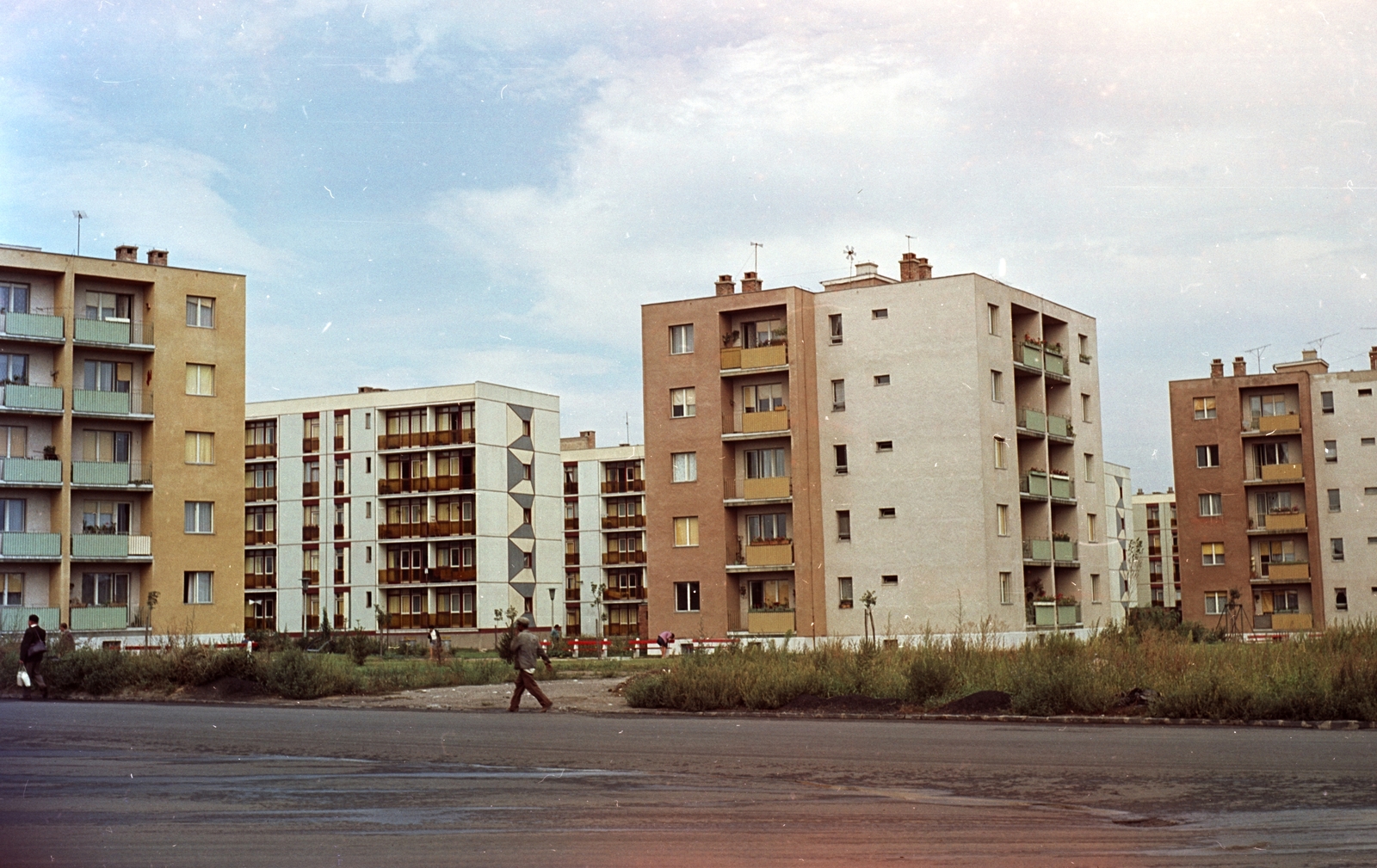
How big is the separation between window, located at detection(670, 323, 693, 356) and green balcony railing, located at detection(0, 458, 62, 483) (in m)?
25.0

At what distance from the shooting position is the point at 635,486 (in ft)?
388

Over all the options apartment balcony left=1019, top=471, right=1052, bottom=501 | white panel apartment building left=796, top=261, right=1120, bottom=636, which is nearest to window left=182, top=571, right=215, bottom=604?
white panel apartment building left=796, top=261, right=1120, bottom=636

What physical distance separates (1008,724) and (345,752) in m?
9.90

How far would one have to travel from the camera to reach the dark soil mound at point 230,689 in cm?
3294

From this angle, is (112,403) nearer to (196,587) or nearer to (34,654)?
(196,587)

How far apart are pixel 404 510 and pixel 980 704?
7362cm

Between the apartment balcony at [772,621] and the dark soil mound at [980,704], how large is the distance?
35.8m

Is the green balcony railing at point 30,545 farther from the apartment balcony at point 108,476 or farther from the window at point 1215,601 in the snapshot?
the window at point 1215,601

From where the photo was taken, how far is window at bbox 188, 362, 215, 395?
61250 mm

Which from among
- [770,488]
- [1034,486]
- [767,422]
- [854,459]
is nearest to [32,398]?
[767,422]

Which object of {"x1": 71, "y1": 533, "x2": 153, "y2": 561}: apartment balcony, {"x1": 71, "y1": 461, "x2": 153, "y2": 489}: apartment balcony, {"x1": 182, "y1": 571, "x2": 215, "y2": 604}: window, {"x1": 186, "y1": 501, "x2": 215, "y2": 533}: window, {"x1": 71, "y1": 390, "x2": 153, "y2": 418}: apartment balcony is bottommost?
{"x1": 182, "y1": 571, "x2": 215, "y2": 604}: window

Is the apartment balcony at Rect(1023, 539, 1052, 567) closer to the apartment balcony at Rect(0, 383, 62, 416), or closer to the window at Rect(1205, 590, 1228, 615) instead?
the window at Rect(1205, 590, 1228, 615)

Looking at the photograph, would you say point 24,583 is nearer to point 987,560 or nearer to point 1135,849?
point 987,560

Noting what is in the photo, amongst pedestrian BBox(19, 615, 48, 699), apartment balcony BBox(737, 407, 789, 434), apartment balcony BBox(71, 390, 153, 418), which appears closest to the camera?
pedestrian BBox(19, 615, 48, 699)
